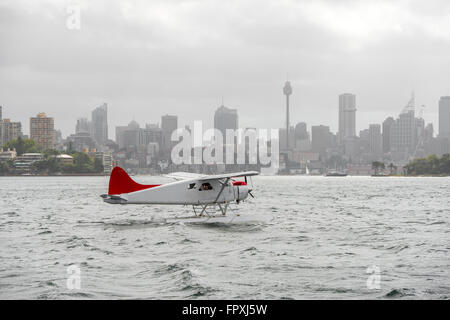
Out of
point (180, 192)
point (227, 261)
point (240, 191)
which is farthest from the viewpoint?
point (240, 191)

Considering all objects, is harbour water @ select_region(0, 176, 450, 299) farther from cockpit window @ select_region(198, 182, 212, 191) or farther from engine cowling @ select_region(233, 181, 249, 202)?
cockpit window @ select_region(198, 182, 212, 191)

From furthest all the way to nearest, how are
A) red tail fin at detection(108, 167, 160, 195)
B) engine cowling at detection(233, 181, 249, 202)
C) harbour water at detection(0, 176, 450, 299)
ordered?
engine cowling at detection(233, 181, 249, 202) < red tail fin at detection(108, 167, 160, 195) < harbour water at detection(0, 176, 450, 299)

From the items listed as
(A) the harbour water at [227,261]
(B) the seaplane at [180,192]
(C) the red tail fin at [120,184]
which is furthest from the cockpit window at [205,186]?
(C) the red tail fin at [120,184]

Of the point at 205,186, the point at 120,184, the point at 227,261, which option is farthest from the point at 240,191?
the point at 227,261

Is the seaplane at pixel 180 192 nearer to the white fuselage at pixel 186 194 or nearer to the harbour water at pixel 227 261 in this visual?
the white fuselage at pixel 186 194

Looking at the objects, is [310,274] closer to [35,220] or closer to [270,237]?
[270,237]

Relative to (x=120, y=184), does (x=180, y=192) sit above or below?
below

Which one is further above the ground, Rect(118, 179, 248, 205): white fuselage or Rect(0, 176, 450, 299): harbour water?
Rect(118, 179, 248, 205): white fuselage

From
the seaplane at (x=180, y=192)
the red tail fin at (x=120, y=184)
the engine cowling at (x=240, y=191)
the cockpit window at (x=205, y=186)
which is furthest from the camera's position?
the engine cowling at (x=240, y=191)

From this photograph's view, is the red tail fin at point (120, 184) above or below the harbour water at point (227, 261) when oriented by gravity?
above

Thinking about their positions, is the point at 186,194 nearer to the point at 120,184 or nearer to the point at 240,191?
the point at 240,191

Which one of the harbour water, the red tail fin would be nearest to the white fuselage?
the red tail fin

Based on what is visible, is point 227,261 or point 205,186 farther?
point 205,186
